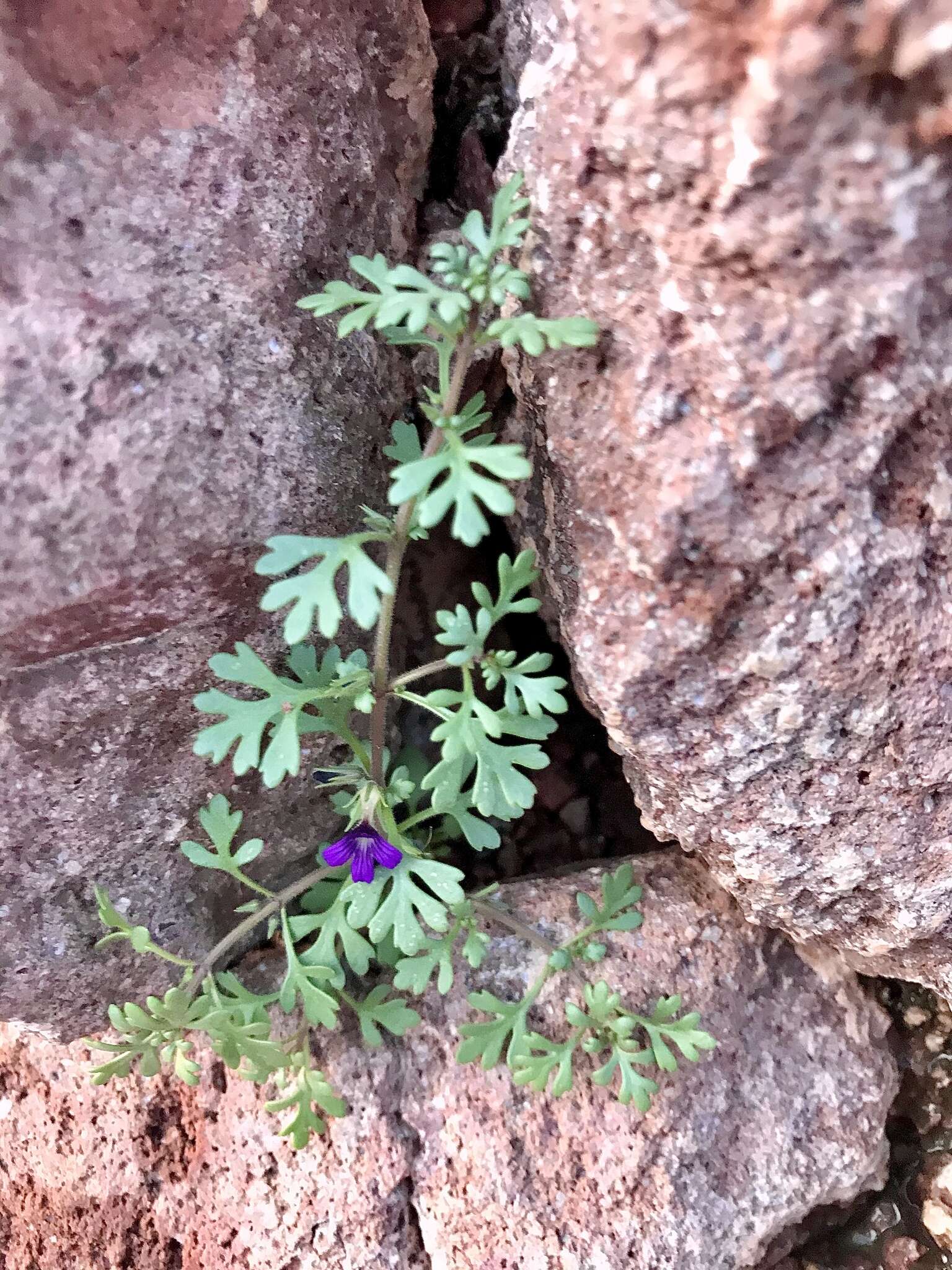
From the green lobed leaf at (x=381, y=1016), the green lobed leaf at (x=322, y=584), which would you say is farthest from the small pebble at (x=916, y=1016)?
the green lobed leaf at (x=322, y=584)

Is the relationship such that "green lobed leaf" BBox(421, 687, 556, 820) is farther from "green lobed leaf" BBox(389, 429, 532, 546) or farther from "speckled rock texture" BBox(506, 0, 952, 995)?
"green lobed leaf" BBox(389, 429, 532, 546)

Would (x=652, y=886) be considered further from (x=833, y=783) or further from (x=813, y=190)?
(x=813, y=190)

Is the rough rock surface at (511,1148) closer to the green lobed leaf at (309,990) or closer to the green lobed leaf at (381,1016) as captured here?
the green lobed leaf at (381,1016)

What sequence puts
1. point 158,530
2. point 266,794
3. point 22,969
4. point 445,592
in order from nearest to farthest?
point 158,530 < point 22,969 < point 266,794 < point 445,592

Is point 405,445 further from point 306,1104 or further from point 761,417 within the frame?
point 306,1104

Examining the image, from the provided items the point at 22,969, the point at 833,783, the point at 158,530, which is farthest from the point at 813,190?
the point at 22,969

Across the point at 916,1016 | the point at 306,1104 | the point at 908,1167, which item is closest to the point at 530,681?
the point at 306,1104

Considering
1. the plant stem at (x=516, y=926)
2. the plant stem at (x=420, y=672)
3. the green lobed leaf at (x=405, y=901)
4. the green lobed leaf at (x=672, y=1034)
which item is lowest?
the green lobed leaf at (x=672, y=1034)
